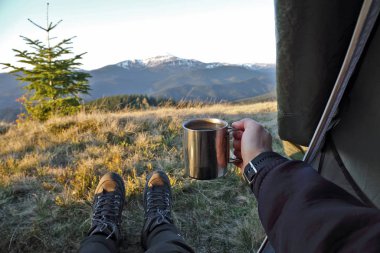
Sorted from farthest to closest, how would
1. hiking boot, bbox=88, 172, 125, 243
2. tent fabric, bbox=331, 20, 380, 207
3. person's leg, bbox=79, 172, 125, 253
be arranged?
hiking boot, bbox=88, 172, 125, 243 < person's leg, bbox=79, 172, 125, 253 < tent fabric, bbox=331, 20, 380, 207

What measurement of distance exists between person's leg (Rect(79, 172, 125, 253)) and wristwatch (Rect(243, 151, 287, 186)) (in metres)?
1.07

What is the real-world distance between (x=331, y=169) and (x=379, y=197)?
9.8 inches

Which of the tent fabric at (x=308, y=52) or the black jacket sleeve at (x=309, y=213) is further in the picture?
the tent fabric at (x=308, y=52)

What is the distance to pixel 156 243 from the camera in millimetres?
1788

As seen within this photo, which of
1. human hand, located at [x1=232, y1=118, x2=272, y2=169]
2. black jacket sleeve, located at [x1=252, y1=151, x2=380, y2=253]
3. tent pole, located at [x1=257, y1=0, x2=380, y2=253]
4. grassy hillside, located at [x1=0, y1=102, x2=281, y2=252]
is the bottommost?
grassy hillside, located at [x1=0, y1=102, x2=281, y2=252]

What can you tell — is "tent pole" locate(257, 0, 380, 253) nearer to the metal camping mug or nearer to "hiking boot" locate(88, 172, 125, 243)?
the metal camping mug

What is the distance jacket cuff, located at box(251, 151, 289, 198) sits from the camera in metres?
1.02

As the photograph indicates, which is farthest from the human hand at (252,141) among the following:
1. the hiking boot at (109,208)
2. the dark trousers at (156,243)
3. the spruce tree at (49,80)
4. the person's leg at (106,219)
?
the spruce tree at (49,80)

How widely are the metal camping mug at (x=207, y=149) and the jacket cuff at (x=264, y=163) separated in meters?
0.17

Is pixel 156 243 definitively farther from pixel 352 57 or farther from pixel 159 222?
pixel 352 57

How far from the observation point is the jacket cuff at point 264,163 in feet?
3.35

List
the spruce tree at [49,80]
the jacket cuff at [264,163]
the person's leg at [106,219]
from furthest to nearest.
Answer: the spruce tree at [49,80] → the person's leg at [106,219] → the jacket cuff at [264,163]

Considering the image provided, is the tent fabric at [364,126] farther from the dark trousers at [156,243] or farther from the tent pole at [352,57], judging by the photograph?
the dark trousers at [156,243]

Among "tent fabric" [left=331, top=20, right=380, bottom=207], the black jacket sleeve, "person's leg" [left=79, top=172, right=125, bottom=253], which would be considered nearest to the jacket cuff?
the black jacket sleeve
